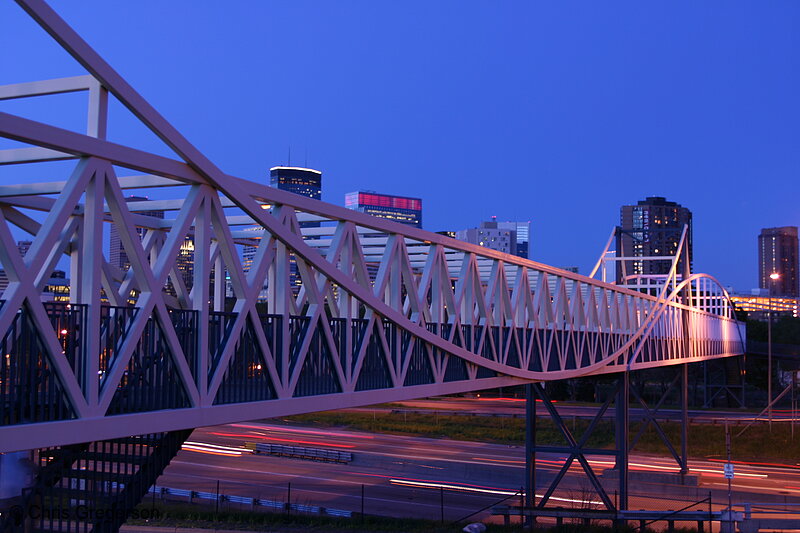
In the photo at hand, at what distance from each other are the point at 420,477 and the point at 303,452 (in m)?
7.79

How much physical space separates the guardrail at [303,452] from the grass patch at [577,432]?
11.4 meters

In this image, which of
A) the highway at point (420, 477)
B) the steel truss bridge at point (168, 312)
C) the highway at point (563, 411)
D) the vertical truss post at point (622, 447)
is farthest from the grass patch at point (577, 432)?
the steel truss bridge at point (168, 312)

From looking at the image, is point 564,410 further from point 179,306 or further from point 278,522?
point 179,306

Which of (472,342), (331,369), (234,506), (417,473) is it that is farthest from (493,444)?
(331,369)

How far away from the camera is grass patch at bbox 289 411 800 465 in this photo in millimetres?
53125

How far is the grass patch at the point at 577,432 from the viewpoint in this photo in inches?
2092

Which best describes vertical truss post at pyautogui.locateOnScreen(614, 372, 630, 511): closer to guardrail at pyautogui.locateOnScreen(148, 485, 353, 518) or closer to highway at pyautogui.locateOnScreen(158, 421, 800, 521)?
highway at pyautogui.locateOnScreen(158, 421, 800, 521)

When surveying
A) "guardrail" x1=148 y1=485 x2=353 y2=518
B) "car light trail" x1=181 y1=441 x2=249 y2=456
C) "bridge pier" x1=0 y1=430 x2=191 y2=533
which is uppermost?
"bridge pier" x1=0 y1=430 x2=191 y2=533

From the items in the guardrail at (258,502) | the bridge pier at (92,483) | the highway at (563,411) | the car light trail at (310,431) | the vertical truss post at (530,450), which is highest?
the bridge pier at (92,483)

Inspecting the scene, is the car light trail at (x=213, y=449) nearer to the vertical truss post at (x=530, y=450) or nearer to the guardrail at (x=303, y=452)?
the guardrail at (x=303, y=452)

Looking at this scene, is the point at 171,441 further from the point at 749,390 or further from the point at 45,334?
the point at 749,390

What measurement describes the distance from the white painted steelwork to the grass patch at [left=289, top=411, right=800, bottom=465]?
37013 mm

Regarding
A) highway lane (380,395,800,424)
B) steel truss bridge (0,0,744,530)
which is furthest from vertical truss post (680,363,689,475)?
steel truss bridge (0,0,744,530)

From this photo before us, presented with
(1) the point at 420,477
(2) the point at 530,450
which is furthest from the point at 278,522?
(1) the point at 420,477
